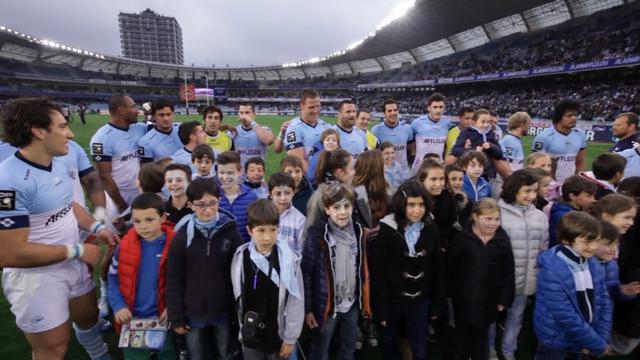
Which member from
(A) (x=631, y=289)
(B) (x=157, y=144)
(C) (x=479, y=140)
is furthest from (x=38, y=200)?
(C) (x=479, y=140)

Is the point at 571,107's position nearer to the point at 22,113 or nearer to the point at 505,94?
the point at 22,113

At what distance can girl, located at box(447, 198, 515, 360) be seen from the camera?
9.93ft

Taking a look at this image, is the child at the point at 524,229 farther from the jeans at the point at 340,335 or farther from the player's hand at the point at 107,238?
the player's hand at the point at 107,238

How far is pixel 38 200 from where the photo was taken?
239 centimetres

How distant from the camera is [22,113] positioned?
7.57ft

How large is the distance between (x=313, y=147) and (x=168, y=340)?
3.21 meters

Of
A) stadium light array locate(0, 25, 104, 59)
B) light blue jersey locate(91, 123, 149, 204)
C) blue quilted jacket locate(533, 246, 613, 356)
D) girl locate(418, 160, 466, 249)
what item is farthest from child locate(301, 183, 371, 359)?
stadium light array locate(0, 25, 104, 59)

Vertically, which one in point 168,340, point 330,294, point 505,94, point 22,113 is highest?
point 505,94

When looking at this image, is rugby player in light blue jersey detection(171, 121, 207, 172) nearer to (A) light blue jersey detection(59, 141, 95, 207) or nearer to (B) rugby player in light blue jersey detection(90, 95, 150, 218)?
(B) rugby player in light blue jersey detection(90, 95, 150, 218)

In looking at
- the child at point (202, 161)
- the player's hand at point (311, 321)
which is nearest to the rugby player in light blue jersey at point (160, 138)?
the child at point (202, 161)

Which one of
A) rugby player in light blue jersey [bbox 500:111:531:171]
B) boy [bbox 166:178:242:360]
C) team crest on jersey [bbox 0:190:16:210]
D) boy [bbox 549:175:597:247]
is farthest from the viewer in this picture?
rugby player in light blue jersey [bbox 500:111:531:171]

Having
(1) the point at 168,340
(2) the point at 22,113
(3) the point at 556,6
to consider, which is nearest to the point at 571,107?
(1) the point at 168,340

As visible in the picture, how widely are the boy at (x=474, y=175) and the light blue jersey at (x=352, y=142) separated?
174 centimetres

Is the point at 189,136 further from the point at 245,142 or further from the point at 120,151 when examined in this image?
the point at 245,142
